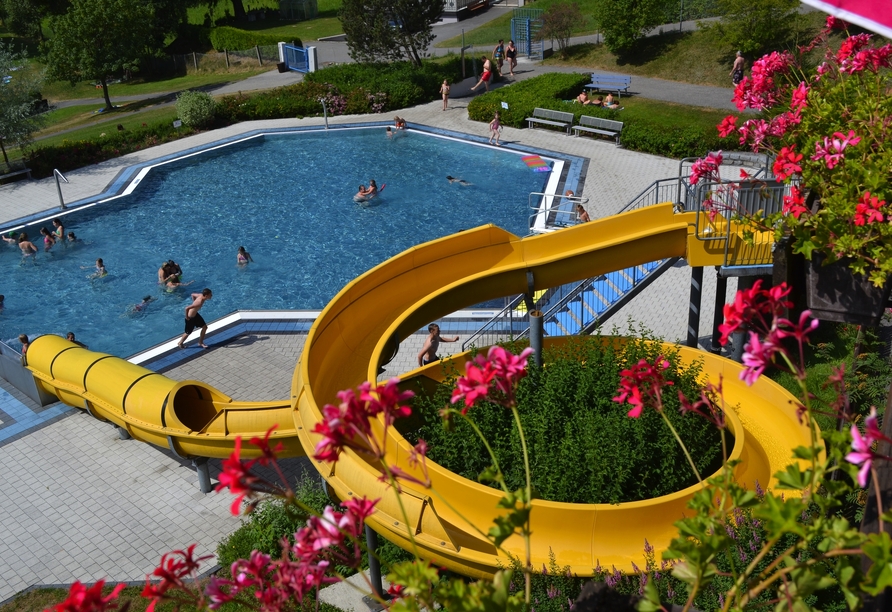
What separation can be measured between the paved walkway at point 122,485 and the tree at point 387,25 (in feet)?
61.4

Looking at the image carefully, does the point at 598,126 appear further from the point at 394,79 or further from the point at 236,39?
the point at 236,39

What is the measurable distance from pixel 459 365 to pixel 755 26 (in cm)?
2212

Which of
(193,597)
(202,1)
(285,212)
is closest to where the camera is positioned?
(193,597)

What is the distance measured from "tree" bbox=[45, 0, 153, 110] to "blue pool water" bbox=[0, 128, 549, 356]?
10186mm

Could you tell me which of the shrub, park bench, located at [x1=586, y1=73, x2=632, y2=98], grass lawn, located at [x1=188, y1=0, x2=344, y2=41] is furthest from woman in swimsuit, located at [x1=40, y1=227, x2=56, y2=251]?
grass lawn, located at [x1=188, y1=0, x2=344, y2=41]

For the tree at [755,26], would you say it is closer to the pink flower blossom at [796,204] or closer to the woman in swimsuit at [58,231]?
the woman in swimsuit at [58,231]

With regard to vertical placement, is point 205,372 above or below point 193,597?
below

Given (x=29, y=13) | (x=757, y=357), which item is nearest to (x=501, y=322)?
(x=757, y=357)

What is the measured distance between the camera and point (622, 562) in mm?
7605

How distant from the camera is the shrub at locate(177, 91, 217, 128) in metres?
28.8

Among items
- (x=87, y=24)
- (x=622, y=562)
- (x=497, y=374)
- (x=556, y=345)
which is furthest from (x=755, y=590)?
(x=87, y=24)

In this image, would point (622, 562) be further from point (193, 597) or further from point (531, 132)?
point (531, 132)

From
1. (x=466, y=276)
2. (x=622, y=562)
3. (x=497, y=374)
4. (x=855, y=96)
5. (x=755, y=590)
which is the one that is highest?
(x=855, y=96)

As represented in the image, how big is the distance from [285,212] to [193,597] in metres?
20.0
